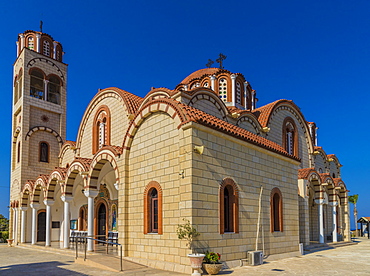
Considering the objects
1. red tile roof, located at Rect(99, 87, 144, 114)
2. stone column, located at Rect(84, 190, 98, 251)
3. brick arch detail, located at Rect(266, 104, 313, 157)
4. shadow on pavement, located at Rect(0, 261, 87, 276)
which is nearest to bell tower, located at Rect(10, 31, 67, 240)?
red tile roof, located at Rect(99, 87, 144, 114)

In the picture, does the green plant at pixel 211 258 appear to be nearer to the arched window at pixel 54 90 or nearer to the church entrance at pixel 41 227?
the church entrance at pixel 41 227

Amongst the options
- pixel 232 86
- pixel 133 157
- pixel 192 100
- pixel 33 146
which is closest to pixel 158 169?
pixel 133 157

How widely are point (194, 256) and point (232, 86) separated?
12.1m

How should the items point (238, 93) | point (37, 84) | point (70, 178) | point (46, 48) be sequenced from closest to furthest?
point (70, 178) < point (238, 93) < point (37, 84) < point (46, 48)

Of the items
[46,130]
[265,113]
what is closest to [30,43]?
[46,130]

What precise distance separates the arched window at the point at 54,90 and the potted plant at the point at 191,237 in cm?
1623

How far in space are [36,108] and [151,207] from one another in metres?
13.7

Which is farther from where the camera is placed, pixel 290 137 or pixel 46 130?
pixel 46 130

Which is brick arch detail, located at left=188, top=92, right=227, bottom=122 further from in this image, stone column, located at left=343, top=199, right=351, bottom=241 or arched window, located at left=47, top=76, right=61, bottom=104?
arched window, located at left=47, top=76, right=61, bottom=104

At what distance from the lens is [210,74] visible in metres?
18.9

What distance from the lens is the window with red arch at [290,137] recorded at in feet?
59.6

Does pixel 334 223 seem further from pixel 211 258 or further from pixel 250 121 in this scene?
pixel 211 258

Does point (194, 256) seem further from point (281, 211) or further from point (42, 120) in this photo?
point (42, 120)

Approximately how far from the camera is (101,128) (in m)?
16.9
